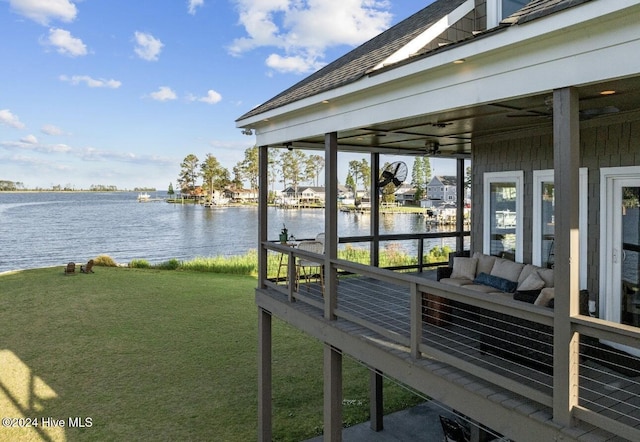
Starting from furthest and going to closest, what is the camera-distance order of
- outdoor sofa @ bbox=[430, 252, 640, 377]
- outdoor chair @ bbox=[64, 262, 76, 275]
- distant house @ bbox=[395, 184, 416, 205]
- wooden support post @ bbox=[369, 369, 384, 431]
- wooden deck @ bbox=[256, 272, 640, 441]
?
distant house @ bbox=[395, 184, 416, 205] < outdoor chair @ bbox=[64, 262, 76, 275] < wooden support post @ bbox=[369, 369, 384, 431] < outdoor sofa @ bbox=[430, 252, 640, 377] < wooden deck @ bbox=[256, 272, 640, 441]

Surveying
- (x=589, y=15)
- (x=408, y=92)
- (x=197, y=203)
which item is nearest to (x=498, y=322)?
(x=408, y=92)

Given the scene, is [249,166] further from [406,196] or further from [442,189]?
[442,189]

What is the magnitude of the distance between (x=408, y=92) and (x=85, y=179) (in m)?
83.6

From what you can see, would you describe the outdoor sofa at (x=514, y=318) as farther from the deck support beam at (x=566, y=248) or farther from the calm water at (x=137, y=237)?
the calm water at (x=137, y=237)

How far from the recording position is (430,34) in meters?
5.75

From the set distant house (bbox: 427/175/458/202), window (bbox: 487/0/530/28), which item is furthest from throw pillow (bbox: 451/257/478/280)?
distant house (bbox: 427/175/458/202)

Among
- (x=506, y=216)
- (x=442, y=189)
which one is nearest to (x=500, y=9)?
(x=506, y=216)

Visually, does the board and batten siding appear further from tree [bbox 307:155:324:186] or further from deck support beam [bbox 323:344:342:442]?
tree [bbox 307:155:324:186]

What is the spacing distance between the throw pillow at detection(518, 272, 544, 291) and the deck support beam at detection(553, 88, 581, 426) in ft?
8.84

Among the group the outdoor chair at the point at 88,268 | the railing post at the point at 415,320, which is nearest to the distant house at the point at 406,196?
the outdoor chair at the point at 88,268

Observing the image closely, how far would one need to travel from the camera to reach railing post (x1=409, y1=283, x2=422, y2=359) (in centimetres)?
404

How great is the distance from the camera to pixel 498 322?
165 inches

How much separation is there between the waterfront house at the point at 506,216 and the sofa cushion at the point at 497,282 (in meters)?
0.35

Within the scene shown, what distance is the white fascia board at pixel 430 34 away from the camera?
508 cm
